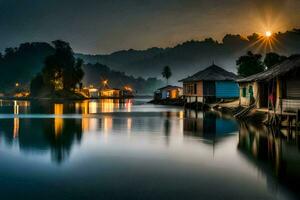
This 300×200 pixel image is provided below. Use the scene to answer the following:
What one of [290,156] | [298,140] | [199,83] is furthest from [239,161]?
[199,83]

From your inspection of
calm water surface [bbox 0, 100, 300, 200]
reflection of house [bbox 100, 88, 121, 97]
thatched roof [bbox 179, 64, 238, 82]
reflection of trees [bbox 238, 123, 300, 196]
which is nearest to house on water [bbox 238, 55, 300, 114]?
reflection of trees [bbox 238, 123, 300, 196]

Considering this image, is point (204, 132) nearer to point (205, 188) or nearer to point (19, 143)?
point (19, 143)

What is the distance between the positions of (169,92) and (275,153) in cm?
8184

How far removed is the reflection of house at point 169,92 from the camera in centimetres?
9775

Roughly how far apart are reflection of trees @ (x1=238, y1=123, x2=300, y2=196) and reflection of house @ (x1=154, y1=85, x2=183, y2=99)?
7058 centimetres

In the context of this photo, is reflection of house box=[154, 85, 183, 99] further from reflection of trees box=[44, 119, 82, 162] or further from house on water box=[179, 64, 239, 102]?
reflection of trees box=[44, 119, 82, 162]

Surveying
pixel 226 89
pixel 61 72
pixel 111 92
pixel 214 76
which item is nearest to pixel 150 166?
pixel 214 76

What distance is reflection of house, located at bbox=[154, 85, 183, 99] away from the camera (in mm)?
97750

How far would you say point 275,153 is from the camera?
59.6ft

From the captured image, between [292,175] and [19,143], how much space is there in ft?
48.7

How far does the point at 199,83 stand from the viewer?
210ft

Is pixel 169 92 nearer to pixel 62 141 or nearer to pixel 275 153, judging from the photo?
pixel 62 141

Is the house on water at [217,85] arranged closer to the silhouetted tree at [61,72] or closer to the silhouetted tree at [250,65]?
the silhouetted tree at [250,65]

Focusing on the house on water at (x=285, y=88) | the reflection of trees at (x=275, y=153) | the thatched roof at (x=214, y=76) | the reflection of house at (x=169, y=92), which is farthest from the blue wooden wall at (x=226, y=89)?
the reflection of trees at (x=275, y=153)
